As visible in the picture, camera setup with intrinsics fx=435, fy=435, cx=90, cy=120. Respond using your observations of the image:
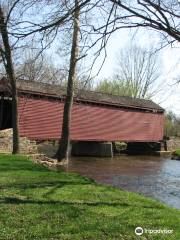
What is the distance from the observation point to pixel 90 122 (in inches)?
1101

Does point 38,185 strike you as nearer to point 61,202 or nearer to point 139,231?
point 61,202

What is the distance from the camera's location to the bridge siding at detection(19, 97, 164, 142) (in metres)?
24.0

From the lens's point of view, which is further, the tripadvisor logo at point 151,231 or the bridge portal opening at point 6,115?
the bridge portal opening at point 6,115

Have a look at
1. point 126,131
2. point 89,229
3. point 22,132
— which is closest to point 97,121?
point 126,131

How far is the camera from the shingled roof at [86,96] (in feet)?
79.5

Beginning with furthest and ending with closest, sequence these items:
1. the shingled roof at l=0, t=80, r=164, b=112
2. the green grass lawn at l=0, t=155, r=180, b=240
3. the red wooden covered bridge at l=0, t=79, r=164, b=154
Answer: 1. the shingled roof at l=0, t=80, r=164, b=112
2. the red wooden covered bridge at l=0, t=79, r=164, b=154
3. the green grass lawn at l=0, t=155, r=180, b=240

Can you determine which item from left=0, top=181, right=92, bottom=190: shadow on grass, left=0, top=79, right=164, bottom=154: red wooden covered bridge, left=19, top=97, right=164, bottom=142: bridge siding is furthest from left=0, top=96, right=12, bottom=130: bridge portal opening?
left=0, top=181, right=92, bottom=190: shadow on grass

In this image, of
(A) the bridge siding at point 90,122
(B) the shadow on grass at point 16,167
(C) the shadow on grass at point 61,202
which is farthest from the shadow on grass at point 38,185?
(A) the bridge siding at point 90,122

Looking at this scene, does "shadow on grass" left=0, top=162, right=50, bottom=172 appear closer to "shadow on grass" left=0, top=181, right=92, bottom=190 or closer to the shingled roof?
"shadow on grass" left=0, top=181, right=92, bottom=190

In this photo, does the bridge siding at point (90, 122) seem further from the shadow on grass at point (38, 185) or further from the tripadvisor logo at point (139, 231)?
the tripadvisor logo at point (139, 231)

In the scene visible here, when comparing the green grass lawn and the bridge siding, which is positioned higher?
the bridge siding

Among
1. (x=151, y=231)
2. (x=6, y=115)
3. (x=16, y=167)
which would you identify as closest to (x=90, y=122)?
(x=6, y=115)

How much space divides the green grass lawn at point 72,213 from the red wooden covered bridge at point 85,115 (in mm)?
11925

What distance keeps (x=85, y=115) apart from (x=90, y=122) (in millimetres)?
672
